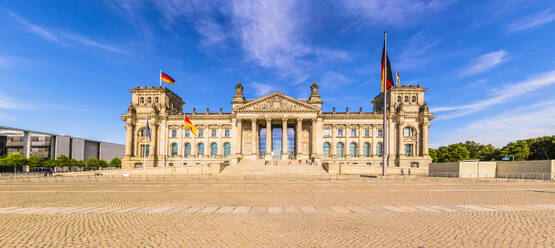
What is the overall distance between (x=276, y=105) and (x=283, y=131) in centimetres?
727

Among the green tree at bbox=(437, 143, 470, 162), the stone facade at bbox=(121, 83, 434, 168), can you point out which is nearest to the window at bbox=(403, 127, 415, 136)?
the stone facade at bbox=(121, 83, 434, 168)

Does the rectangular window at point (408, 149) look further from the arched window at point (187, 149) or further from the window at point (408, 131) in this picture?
the arched window at point (187, 149)

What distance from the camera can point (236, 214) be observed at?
489 inches

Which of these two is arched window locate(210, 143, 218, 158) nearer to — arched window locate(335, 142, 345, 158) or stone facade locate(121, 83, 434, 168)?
stone facade locate(121, 83, 434, 168)

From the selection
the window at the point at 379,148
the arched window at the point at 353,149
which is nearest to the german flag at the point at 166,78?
the arched window at the point at 353,149

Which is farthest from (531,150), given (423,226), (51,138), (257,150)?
(51,138)

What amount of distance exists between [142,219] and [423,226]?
10240 mm

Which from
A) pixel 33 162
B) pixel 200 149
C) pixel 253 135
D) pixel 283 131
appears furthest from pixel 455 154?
pixel 33 162

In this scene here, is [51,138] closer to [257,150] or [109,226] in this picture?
[257,150]

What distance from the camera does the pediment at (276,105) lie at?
77938 mm

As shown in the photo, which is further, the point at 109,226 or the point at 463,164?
the point at 463,164

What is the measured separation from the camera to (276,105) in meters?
78.8

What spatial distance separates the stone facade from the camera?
78.2 m

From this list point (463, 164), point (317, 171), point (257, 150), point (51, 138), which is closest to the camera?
point (463, 164)
